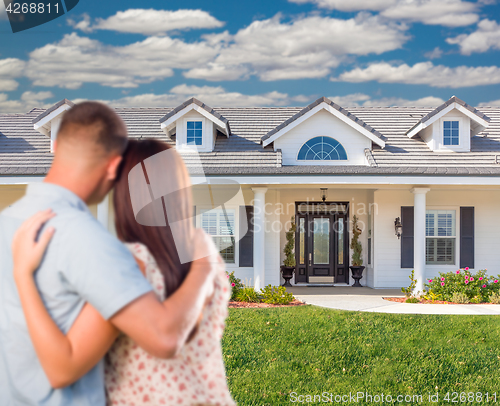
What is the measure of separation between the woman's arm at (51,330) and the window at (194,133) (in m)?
10.8

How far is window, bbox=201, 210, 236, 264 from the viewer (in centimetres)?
1142

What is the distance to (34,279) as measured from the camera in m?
0.94

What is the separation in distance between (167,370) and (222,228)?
1053cm

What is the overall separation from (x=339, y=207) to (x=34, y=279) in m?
12.1

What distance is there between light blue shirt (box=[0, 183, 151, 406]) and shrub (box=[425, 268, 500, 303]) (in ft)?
32.4

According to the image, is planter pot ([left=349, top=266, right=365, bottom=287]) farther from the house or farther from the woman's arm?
the woman's arm

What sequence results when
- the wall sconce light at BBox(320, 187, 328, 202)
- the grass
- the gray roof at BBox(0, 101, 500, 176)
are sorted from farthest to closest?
the wall sconce light at BBox(320, 187, 328, 202) → the gray roof at BBox(0, 101, 500, 176) → the grass

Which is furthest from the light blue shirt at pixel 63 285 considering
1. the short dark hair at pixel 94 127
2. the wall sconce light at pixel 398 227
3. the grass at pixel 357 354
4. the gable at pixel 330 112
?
the wall sconce light at pixel 398 227

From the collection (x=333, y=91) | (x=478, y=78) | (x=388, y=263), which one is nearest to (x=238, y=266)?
(x=388, y=263)

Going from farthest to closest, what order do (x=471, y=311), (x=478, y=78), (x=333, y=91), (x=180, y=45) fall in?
(x=478, y=78) → (x=333, y=91) → (x=471, y=311) → (x=180, y=45)

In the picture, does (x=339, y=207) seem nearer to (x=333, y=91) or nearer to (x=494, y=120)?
(x=333, y=91)

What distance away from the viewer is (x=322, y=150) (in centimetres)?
1138

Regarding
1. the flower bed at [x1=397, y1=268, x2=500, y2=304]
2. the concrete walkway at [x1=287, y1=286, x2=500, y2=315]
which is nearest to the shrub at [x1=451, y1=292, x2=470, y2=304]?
the flower bed at [x1=397, y1=268, x2=500, y2=304]

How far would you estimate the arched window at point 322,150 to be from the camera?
11344 mm
